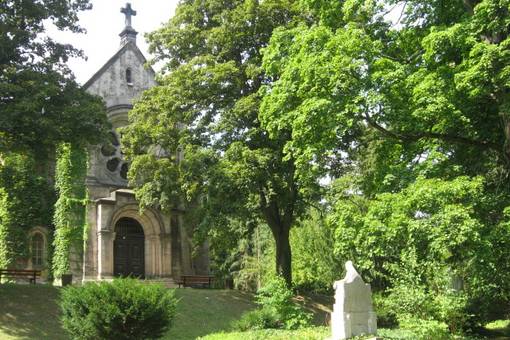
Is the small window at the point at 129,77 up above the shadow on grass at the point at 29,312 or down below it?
above

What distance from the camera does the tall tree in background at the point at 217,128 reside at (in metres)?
21.6

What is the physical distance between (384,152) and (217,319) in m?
9.49

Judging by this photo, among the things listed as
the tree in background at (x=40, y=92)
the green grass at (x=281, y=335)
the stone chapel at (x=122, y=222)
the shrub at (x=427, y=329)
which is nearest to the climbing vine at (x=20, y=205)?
the stone chapel at (x=122, y=222)

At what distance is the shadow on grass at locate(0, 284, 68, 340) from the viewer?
16500 millimetres

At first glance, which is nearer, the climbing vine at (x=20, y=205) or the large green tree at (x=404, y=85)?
the large green tree at (x=404, y=85)

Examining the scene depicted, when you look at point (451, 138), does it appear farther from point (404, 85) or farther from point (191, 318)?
point (191, 318)

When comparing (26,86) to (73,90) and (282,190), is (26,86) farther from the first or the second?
(282,190)

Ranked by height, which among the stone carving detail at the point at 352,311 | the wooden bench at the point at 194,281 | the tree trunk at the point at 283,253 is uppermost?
the tree trunk at the point at 283,253

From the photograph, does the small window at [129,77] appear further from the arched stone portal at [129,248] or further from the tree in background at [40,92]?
the tree in background at [40,92]

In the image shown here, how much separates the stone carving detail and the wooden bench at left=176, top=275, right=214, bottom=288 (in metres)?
15.5

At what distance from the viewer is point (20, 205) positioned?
26672 millimetres

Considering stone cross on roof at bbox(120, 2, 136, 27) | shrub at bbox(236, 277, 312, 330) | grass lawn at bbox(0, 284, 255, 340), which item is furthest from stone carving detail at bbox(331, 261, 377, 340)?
stone cross on roof at bbox(120, 2, 136, 27)

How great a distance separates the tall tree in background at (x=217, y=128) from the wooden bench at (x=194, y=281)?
15.0 feet

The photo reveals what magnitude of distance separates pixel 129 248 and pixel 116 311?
15.6m
